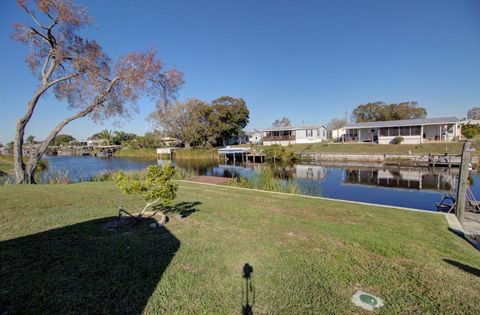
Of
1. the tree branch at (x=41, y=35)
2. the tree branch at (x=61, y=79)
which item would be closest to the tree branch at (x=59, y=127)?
the tree branch at (x=61, y=79)

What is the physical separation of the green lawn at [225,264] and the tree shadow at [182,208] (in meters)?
0.19

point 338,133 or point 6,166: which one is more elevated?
point 338,133

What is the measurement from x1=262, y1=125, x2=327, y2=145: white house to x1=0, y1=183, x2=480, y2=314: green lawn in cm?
3766

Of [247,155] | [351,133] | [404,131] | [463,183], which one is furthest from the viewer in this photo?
[351,133]

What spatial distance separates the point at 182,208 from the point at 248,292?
3.91 meters

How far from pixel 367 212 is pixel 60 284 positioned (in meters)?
6.77

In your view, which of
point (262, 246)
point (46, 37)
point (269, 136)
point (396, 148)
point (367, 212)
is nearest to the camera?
point (262, 246)

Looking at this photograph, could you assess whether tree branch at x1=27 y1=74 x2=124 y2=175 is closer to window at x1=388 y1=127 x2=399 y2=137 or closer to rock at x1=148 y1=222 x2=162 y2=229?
rock at x1=148 y1=222 x2=162 y2=229


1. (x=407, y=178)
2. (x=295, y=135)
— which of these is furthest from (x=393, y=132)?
(x=407, y=178)

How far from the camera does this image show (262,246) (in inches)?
152

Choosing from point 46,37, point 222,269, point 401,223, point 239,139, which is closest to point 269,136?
point 239,139

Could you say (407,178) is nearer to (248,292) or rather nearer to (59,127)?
(248,292)

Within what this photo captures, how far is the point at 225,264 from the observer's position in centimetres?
323

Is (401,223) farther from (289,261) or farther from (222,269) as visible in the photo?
(222,269)
